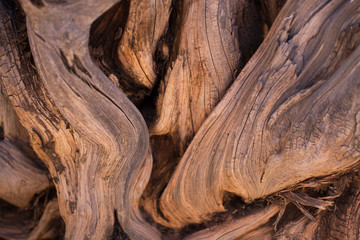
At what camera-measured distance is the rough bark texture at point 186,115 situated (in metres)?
0.80

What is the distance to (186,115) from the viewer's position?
1050 millimetres

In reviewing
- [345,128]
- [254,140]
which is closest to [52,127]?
[254,140]

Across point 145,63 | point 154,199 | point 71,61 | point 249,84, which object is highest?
point 71,61

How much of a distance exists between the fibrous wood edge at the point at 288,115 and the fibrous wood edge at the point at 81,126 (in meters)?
0.26

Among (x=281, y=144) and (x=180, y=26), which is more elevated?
(x=180, y=26)

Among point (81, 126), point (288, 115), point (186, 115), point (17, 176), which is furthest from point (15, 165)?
point (288, 115)

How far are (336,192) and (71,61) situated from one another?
102cm

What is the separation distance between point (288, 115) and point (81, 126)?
2.19 feet

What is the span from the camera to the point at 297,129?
83 cm

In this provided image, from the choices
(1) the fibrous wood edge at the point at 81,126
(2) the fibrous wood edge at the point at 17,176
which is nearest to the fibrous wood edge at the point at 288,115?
(1) the fibrous wood edge at the point at 81,126

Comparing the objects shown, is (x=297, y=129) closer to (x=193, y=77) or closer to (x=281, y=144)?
(x=281, y=144)

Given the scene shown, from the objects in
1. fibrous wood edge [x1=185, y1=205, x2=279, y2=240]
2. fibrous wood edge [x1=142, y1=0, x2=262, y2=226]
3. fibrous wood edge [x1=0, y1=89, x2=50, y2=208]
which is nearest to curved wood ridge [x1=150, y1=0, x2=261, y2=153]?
fibrous wood edge [x1=142, y1=0, x2=262, y2=226]

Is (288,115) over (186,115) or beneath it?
beneath

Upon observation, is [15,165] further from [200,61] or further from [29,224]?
[200,61]
